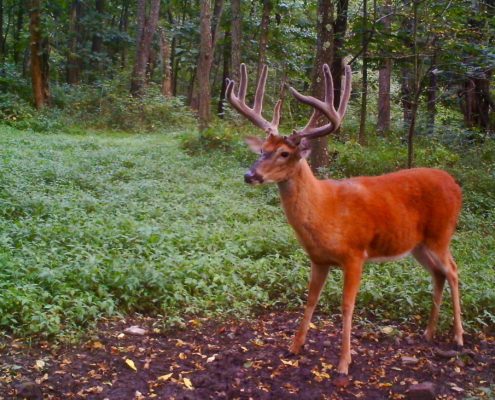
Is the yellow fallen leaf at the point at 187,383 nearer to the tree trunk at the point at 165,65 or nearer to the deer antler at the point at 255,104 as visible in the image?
the deer antler at the point at 255,104

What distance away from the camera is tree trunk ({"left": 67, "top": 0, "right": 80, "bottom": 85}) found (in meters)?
27.8

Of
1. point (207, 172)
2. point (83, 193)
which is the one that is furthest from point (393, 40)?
point (83, 193)

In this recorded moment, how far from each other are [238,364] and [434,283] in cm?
202

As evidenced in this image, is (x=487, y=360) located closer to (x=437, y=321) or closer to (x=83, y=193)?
(x=437, y=321)

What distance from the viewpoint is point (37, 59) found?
1992cm

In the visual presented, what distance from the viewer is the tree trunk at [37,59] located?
19641 mm

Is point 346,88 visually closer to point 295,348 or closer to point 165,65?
point 295,348

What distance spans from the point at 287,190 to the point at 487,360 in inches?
88.2

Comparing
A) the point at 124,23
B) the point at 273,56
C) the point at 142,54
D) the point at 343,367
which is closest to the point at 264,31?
the point at 273,56

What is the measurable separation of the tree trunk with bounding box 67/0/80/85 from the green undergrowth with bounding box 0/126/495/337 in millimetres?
19522

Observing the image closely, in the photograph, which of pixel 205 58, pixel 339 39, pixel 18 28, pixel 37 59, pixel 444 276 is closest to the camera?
pixel 444 276

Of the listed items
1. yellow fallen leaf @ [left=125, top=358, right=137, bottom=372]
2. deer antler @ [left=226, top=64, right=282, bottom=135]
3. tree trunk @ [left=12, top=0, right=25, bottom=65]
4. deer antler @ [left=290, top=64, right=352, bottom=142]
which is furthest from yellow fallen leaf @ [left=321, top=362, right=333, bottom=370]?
tree trunk @ [left=12, top=0, right=25, bottom=65]

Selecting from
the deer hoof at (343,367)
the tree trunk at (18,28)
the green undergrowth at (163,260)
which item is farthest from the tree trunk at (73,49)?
the deer hoof at (343,367)

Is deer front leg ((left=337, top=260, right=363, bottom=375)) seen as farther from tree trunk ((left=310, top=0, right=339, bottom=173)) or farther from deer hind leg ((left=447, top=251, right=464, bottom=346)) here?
tree trunk ((left=310, top=0, right=339, bottom=173))
